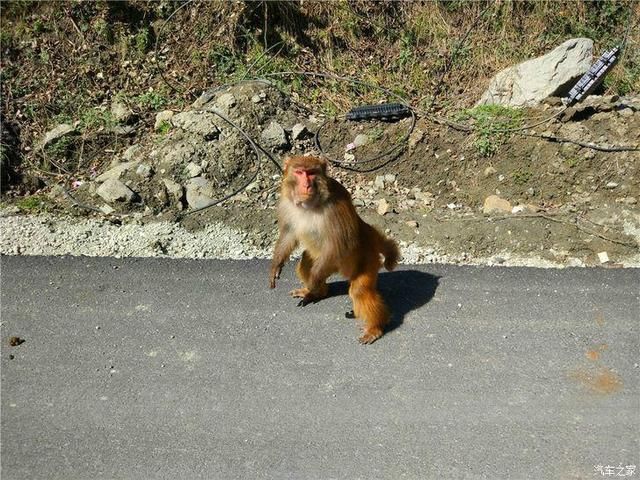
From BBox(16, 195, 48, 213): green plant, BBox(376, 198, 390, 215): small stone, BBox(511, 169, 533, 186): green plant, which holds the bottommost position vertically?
BBox(16, 195, 48, 213): green plant

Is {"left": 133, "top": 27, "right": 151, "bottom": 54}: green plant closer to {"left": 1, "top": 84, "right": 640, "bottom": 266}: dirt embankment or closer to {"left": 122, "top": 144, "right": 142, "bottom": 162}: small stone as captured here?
{"left": 1, "top": 84, "right": 640, "bottom": 266}: dirt embankment

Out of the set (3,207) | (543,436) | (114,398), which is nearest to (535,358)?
(543,436)

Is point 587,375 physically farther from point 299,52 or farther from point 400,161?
point 299,52

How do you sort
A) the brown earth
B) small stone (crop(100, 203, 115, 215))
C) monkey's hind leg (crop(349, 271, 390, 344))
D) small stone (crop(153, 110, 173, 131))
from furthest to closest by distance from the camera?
small stone (crop(153, 110, 173, 131)) → small stone (crop(100, 203, 115, 215)) → the brown earth → monkey's hind leg (crop(349, 271, 390, 344))

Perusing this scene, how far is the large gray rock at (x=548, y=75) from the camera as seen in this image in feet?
25.3

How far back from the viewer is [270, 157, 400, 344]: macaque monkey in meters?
4.25

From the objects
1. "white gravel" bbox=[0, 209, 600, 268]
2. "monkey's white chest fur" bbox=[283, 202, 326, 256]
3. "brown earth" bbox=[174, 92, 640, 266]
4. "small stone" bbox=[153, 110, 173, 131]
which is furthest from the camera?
"small stone" bbox=[153, 110, 173, 131]

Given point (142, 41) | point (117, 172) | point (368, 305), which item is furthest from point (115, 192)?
point (368, 305)

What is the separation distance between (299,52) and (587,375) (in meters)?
6.67

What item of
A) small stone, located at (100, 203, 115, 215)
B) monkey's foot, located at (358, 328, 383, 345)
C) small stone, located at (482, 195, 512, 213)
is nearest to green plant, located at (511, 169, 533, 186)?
small stone, located at (482, 195, 512, 213)

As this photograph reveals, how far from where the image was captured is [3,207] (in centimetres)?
677

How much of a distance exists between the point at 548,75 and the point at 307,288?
481 cm

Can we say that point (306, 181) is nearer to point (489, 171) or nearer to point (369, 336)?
point (369, 336)

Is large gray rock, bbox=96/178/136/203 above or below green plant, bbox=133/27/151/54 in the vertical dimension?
below
